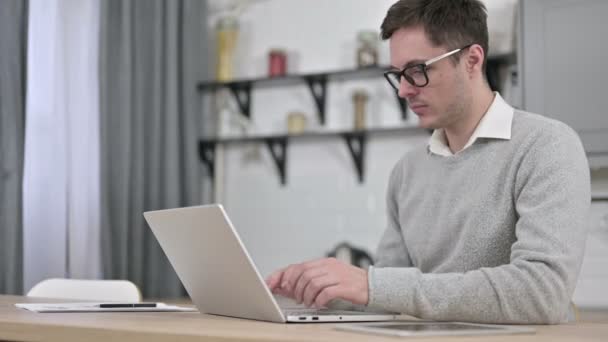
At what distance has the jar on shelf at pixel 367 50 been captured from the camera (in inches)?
131

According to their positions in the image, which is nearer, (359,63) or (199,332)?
(199,332)

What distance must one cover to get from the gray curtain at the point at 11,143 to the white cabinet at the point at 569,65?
1.80 meters

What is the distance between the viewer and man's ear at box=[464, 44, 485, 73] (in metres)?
1.60

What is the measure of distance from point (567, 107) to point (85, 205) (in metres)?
1.82

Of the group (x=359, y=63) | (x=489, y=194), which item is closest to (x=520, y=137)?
(x=489, y=194)

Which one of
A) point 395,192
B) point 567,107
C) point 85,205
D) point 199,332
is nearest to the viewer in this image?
point 199,332

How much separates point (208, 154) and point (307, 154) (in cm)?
51

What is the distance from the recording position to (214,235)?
1.16m

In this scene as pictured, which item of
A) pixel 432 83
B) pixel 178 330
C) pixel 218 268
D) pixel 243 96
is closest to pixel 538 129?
pixel 432 83

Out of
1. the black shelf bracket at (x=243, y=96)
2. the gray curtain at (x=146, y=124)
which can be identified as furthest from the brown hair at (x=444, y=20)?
the black shelf bracket at (x=243, y=96)

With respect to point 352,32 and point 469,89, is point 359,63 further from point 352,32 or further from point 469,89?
point 469,89

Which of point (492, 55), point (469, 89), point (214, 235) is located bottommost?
point (214, 235)

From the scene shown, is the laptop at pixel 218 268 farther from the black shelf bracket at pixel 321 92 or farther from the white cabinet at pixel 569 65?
the black shelf bracket at pixel 321 92

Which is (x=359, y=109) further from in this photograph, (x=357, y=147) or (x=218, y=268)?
(x=218, y=268)
